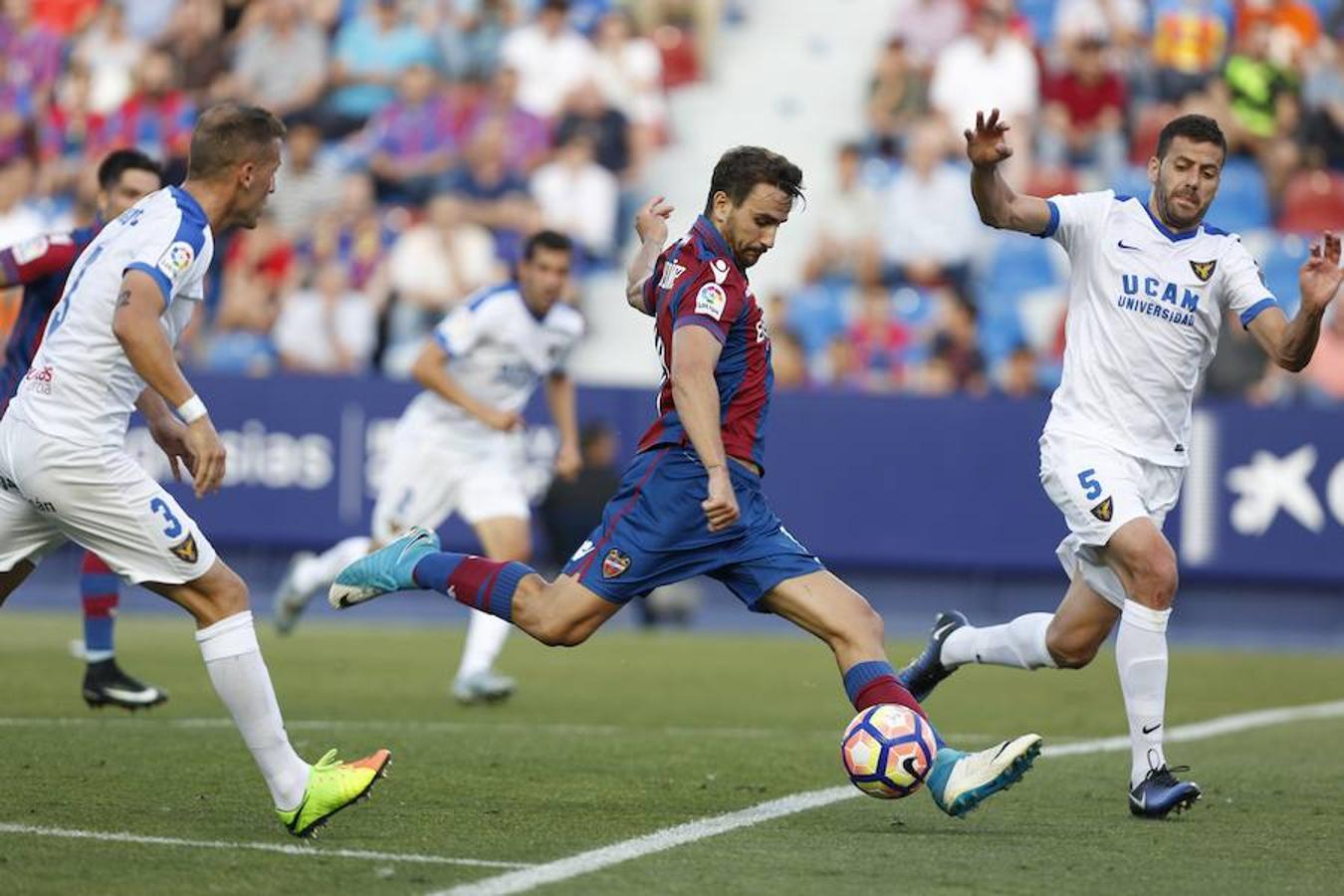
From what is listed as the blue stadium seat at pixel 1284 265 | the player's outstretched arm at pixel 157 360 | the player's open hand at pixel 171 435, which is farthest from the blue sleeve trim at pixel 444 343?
the blue stadium seat at pixel 1284 265

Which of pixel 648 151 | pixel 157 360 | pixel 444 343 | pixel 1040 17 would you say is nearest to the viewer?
pixel 157 360

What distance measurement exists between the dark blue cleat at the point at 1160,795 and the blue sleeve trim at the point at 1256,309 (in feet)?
5.76

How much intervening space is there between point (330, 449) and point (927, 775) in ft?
38.2

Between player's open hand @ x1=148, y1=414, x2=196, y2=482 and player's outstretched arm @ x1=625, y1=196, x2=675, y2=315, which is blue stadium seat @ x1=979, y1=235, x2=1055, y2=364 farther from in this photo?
player's open hand @ x1=148, y1=414, x2=196, y2=482

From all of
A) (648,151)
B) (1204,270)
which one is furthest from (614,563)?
(648,151)

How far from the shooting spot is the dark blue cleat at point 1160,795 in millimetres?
7914

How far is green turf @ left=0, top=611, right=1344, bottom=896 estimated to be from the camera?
6.57 metres

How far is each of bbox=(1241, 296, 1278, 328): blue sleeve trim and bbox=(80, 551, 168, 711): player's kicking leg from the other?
5375 millimetres

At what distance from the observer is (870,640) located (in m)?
7.66

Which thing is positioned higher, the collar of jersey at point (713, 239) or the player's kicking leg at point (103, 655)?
the collar of jersey at point (713, 239)

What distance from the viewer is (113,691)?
10.6 metres

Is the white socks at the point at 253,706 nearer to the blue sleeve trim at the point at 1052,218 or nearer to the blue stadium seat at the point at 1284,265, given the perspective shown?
the blue sleeve trim at the point at 1052,218

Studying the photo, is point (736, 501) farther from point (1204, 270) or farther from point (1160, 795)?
point (1204, 270)

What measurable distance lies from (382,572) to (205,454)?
62.1 inches
